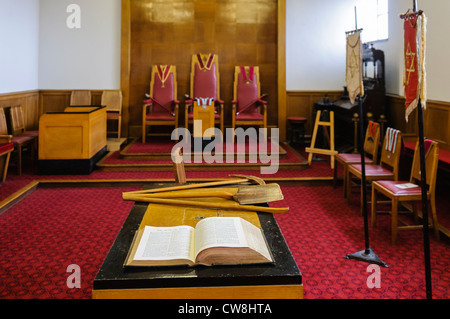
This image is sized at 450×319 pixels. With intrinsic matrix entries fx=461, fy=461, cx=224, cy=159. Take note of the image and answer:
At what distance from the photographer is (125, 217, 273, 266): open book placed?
1.70 m

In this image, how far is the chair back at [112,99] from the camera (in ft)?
28.3

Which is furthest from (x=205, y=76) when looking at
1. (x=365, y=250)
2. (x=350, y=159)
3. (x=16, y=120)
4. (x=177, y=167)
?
(x=177, y=167)

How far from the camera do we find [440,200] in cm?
527

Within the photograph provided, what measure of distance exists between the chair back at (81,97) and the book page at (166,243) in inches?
285

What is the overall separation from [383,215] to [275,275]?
138 inches

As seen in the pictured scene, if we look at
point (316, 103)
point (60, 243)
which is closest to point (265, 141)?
point (316, 103)

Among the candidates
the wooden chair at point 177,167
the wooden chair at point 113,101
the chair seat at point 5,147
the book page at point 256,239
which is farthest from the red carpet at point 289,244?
the wooden chair at point 113,101

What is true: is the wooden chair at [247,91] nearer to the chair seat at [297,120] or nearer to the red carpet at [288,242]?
the chair seat at [297,120]

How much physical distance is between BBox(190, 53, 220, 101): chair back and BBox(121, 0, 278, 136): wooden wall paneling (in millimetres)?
288

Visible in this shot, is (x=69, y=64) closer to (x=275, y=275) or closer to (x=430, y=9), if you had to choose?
(x=430, y=9)

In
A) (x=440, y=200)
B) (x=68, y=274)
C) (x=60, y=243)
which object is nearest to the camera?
(x=68, y=274)

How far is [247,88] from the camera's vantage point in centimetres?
857

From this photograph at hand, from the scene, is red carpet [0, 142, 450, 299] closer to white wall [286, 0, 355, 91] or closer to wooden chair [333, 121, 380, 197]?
wooden chair [333, 121, 380, 197]

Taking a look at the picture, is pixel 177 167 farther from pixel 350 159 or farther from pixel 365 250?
pixel 350 159
